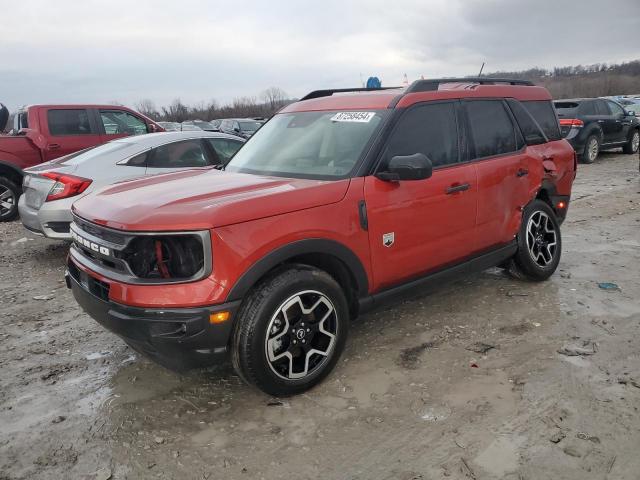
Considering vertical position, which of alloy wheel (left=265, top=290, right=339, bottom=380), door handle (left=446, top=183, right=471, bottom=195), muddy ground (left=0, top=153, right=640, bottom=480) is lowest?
muddy ground (left=0, top=153, right=640, bottom=480)

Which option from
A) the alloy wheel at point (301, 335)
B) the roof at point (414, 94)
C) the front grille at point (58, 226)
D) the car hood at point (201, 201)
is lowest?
the alloy wheel at point (301, 335)

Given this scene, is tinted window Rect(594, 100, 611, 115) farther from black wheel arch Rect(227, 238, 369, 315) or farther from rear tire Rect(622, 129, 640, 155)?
black wheel arch Rect(227, 238, 369, 315)

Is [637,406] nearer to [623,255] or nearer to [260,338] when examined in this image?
[260,338]

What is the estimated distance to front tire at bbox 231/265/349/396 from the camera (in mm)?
2883

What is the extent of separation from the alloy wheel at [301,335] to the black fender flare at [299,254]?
239 mm

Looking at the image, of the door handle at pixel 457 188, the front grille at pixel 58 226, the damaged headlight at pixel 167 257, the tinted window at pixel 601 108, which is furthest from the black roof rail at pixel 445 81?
the tinted window at pixel 601 108

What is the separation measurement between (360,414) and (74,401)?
1.78 m

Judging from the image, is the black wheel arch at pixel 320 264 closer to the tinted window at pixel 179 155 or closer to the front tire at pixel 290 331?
the front tire at pixel 290 331

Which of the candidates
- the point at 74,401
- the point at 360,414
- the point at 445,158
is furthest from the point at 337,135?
the point at 74,401

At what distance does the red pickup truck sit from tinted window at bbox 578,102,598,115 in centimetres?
1105

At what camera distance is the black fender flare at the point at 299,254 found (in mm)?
2828

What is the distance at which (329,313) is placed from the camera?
324 centimetres

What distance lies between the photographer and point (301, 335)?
312 centimetres

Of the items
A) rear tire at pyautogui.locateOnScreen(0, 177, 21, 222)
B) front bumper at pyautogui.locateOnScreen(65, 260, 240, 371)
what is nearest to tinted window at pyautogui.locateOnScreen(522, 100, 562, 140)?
front bumper at pyautogui.locateOnScreen(65, 260, 240, 371)
